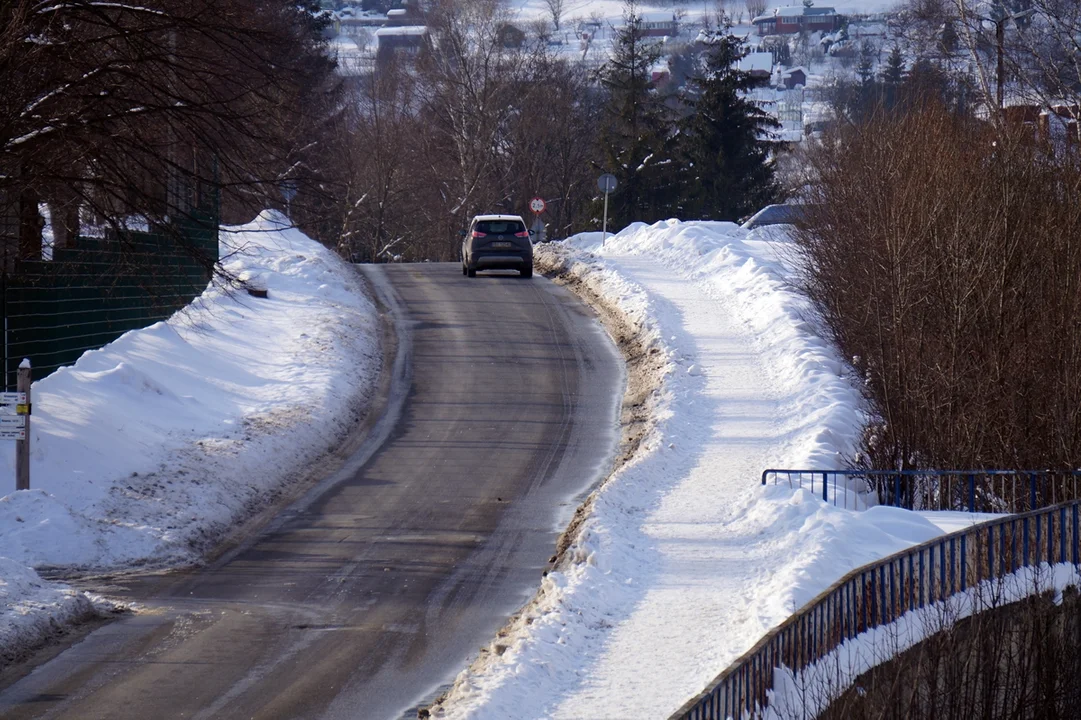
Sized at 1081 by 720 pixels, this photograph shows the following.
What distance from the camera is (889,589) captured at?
935cm

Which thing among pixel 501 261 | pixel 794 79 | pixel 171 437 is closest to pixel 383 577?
pixel 171 437

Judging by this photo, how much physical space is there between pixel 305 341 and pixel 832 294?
949cm

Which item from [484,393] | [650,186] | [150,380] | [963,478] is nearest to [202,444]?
[150,380]

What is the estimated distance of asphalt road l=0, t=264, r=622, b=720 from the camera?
878 cm

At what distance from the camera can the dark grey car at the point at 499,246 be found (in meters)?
32.8

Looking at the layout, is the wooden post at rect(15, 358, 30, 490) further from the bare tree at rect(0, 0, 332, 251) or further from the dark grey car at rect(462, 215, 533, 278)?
the dark grey car at rect(462, 215, 533, 278)

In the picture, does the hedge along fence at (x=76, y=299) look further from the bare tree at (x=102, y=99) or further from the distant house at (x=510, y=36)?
the distant house at (x=510, y=36)

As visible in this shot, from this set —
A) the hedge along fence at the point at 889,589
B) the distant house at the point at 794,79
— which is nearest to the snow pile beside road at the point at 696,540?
the hedge along fence at the point at 889,589

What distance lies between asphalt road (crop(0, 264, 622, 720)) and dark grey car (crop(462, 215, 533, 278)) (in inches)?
421

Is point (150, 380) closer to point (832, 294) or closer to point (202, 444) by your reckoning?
point (202, 444)

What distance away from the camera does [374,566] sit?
12125 millimetres

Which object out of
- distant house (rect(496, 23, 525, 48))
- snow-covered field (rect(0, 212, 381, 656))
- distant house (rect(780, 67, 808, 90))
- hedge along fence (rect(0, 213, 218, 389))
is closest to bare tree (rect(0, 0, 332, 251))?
hedge along fence (rect(0, 213, 218, 389))

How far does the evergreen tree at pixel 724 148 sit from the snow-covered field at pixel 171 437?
3609cm

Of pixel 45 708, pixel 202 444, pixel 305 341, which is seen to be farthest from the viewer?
pixel 305 341
